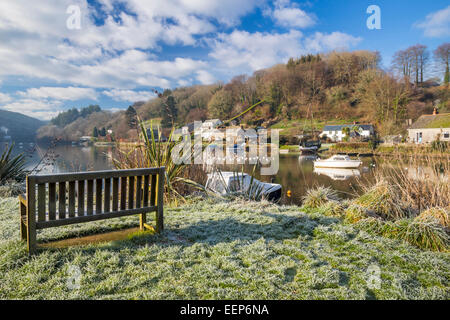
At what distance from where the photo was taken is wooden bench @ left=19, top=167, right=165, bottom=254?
2.74m

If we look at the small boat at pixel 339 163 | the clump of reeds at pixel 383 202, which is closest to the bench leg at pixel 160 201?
the clump of reeds at pixel 383 202

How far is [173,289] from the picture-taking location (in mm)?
2260

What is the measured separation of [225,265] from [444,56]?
2660 inches

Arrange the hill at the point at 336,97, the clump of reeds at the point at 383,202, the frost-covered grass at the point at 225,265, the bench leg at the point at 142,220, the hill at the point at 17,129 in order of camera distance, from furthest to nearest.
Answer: the hill at the point at 336,97 → the hill at the point at 17,129 → the clump of reeds at the point at 383,202 → the bench leg at the point at 142,220 → the frost-covered grass at the point at 225,265

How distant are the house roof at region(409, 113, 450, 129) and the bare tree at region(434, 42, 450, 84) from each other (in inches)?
859

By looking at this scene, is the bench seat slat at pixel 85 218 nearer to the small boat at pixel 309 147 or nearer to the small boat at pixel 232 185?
the small boat at pixel 232 185

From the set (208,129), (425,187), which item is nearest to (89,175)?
(208,129)

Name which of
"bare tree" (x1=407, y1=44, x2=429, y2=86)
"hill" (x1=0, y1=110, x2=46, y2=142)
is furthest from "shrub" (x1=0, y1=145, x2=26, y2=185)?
"bare tree" (x1=407, y1=44, x2=429, y2=86)

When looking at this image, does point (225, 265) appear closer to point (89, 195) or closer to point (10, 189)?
point (89, 195)

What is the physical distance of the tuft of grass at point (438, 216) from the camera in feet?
12.7

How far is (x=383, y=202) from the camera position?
468 centimetres

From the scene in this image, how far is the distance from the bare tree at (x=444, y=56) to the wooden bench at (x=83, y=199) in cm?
6687

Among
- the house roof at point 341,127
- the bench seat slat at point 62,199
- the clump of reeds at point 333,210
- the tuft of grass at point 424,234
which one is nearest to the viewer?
the bench seat slat at point 62,199
